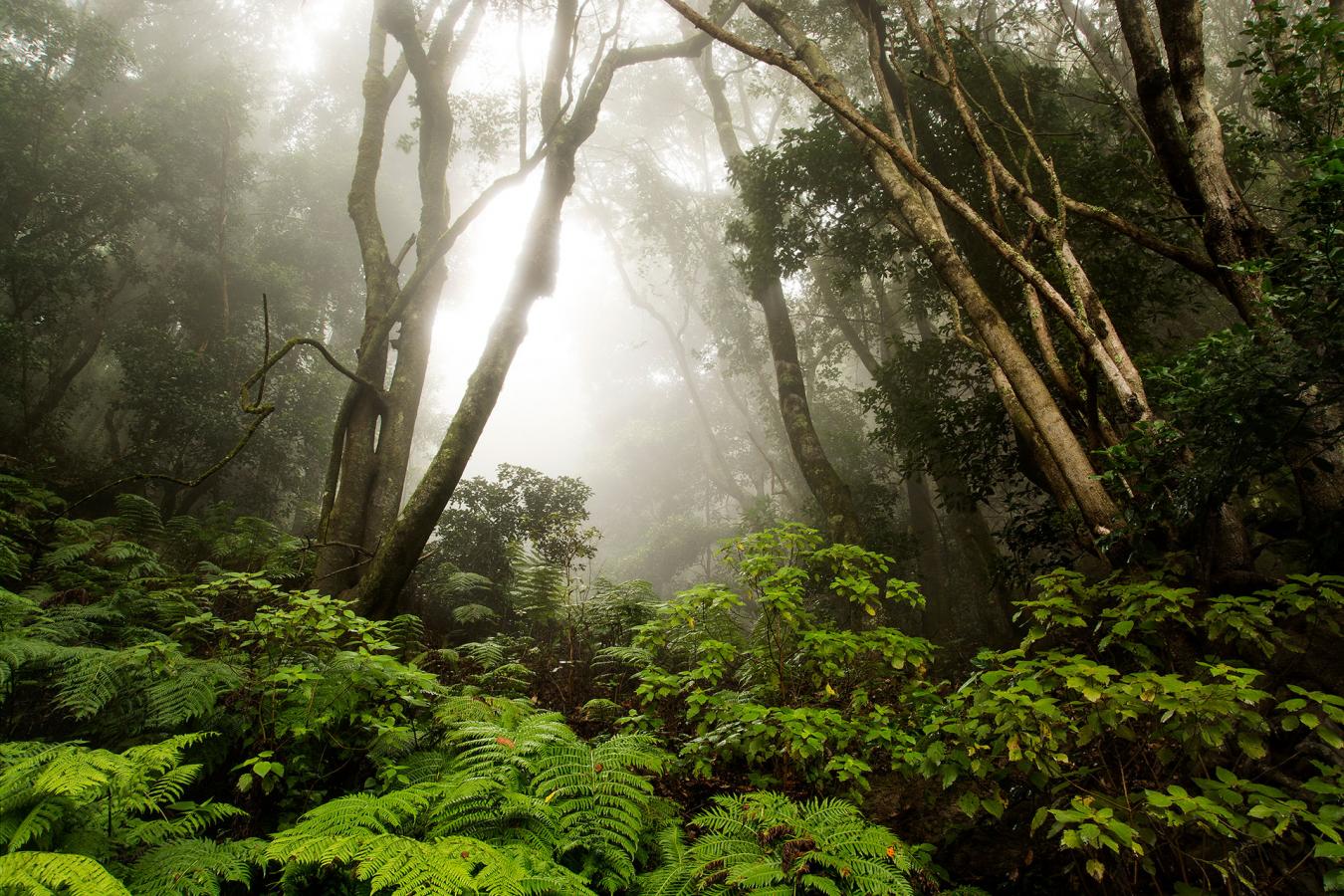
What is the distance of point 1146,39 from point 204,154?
68.5 ft

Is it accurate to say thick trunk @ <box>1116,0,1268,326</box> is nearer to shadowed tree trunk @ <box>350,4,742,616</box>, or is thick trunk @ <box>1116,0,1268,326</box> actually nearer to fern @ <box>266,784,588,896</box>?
fern @ <box>266,784,588,896</box>

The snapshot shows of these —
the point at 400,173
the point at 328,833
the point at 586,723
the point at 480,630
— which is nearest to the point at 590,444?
the point at 400,173

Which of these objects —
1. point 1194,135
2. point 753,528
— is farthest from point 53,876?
point 753,528

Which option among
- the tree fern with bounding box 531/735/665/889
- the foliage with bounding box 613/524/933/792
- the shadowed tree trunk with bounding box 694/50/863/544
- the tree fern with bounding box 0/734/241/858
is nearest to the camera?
the tree fern with bounding box 0/734/241/858

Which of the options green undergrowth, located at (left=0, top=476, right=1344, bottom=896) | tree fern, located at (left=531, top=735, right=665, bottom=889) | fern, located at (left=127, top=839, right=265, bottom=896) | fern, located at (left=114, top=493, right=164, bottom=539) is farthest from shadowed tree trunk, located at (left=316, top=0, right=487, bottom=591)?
tree fern, located at (left=531, top=735, right=665, bottom=889)

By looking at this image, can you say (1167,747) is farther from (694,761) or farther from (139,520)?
(139,520)

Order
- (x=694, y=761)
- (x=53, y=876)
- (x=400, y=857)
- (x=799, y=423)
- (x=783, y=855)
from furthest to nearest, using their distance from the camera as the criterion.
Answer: (x=799, y=423) → (x=694, y=761) → (x=783, y=855) → (x=400, y=857) → (x=53, y=876)

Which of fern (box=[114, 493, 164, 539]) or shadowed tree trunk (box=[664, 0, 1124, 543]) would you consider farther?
fern (box=[114, 493, 164, 539])

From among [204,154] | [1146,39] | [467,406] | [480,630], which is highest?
[204,154]

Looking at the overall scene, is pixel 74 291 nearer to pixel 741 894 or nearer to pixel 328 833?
pixel 328 833

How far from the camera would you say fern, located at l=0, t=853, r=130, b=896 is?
4.58 feet

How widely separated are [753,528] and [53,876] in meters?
17.1

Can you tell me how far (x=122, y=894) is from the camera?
1470 millimetres

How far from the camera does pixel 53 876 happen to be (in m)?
1.43
